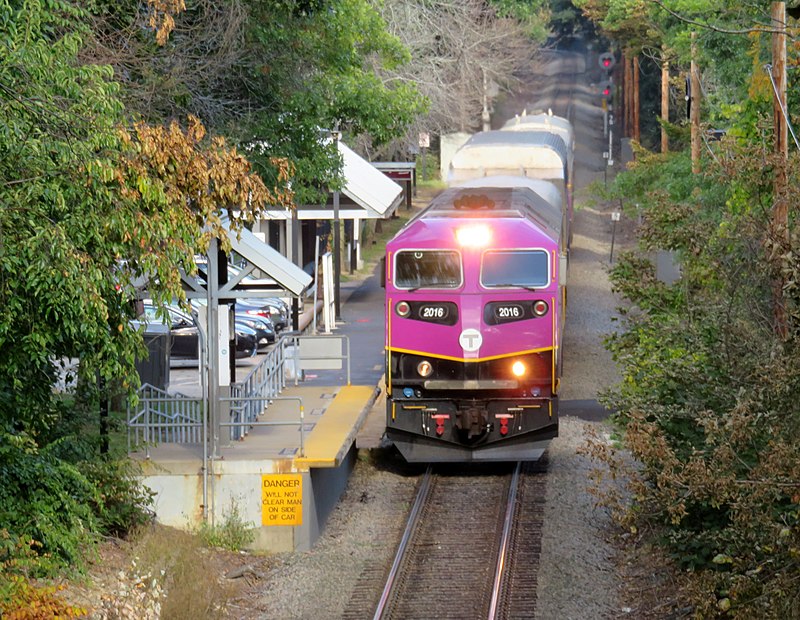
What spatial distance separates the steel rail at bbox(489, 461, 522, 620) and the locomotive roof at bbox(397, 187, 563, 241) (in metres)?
3.47

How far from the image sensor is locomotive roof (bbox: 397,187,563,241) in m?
17.6

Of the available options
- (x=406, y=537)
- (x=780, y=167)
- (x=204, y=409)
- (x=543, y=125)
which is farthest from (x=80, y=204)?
(x=543, y=125)

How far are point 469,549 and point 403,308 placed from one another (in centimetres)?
349

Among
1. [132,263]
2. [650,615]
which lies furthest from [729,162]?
[132,263]

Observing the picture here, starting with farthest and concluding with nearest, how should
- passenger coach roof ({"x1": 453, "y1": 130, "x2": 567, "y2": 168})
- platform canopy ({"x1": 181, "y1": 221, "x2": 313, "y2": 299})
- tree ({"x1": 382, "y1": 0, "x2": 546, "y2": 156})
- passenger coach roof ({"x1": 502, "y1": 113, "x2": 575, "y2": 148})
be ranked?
tree ({"x1": 382, "y1": 0, "x2": 546, "y2": 156}) → passenger coach roof ({"x1": 502, "y1": 113, "x2": 575, "y2": 148}) → passenger coach roof ({"x1": 453, "y1": 130, "x2": 567, "y2": 168}) → platform canopy ({"x1": 181, "y1": 221, "x2": 313, "y2": 299})

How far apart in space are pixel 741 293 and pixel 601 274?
2638 centimetres

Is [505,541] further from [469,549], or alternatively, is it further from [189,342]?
[189,342]

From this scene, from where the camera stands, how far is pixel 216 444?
15656 mm

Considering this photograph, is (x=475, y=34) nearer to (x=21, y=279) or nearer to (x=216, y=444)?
(x=216, y=444)

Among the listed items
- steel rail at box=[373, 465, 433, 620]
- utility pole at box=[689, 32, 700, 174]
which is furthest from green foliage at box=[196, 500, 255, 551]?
utility pole at box=[689, 32, 700, 174]

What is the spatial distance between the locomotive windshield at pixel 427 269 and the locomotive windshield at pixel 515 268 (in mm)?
400

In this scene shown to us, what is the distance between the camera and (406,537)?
15.4 metres

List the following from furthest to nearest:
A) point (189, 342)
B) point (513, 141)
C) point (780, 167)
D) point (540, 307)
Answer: point (513, 141) → point (189, 342) → point (540, 307) → point (780, 167)

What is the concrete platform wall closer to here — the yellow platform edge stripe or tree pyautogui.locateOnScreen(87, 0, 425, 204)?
the yellow platform edge stripe
